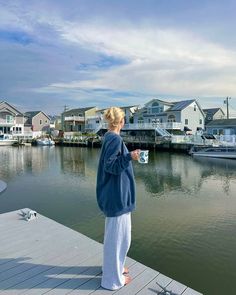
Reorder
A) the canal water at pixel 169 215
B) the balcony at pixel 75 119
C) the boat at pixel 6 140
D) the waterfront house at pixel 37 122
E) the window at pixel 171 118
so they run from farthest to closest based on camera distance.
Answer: the waterfront house at pixel 37 122
the balcony at pixel 75 119
the boat at pixel 6 140
the window at pixel 171 118
the canal water at pixel 169 215

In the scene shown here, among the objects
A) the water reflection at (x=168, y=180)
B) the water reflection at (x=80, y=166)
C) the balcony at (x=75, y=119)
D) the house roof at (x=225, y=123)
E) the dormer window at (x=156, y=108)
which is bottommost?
the water reflection at (x=168, y=180)

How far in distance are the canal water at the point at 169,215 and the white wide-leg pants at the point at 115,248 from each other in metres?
1.91

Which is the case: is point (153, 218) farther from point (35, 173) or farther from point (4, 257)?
point (35, 173)

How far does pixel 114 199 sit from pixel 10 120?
46570mm

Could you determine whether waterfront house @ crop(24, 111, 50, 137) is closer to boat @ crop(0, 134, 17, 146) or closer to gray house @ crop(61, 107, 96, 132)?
gray house @ crop(61, 107, 96, 132)

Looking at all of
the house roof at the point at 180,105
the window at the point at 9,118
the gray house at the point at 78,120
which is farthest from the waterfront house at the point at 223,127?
the window at the point at 9,118

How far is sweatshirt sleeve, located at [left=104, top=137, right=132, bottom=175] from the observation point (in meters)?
2.83

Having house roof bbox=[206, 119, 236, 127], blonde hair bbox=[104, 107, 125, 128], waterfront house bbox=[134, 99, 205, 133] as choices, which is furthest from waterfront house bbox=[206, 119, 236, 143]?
blonde hair bbox=[104, 107, 125, 128]

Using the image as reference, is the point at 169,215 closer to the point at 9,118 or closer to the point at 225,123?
the point at 225,123

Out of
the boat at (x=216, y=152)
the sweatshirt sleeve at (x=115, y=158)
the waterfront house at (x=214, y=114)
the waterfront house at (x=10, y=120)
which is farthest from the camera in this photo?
the waterfront house at (x=214, y=114)

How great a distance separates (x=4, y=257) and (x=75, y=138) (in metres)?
37.6

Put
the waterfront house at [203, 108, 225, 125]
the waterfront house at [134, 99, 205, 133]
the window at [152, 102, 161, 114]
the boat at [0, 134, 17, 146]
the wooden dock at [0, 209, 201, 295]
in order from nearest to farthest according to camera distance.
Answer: the wooden dock at [0, 209, 201, 295] < the waterfront house at [134, 99, 205, 133] < the boat at [0, 134, 17, 146] < the window at [152, 102, 161, 114] < the waterfront house at [203, 108, 225, 125]

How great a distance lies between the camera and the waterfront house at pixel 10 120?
149ft

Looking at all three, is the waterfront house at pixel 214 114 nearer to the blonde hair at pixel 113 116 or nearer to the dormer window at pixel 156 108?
the dormer window at pixel 156 108
